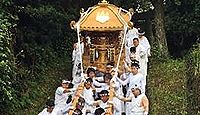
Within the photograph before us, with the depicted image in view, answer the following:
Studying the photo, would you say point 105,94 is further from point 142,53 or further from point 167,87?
point 142,53

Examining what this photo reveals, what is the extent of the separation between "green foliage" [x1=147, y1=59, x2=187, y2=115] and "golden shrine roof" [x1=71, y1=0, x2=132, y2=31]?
188 cm

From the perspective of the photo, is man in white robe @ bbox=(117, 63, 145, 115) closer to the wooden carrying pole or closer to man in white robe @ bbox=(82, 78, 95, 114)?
man in white robe @ bbox=(82, 78, 95, 114)

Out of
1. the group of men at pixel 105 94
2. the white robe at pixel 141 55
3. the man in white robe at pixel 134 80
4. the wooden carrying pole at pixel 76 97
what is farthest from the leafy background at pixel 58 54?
the wooden carrying pole at pixel 76 97

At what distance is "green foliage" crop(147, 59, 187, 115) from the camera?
13109 millimetres

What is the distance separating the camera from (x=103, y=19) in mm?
15547

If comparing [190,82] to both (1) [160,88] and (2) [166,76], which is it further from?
(2) [166,76]

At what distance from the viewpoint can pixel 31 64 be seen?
1662cm

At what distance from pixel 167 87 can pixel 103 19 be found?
2600 mm

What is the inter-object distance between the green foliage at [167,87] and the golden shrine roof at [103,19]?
1.88 meters

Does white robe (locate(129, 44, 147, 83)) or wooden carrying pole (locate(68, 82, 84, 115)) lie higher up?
white robe (locate(129, 44, 147, 83))

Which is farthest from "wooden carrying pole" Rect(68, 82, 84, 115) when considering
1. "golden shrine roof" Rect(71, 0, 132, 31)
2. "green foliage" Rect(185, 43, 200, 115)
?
"golden shrine roof" Rect(71, 0, 132, 31)

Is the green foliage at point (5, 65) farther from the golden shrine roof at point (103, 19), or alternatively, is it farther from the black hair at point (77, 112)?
the golden shrine roof at point (103, 19)

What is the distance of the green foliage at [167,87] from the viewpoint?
13.1 meters

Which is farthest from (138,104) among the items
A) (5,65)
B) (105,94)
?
(5,65)
